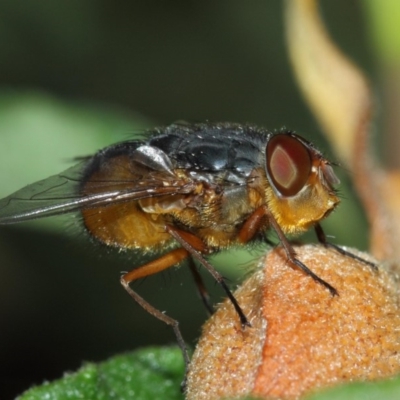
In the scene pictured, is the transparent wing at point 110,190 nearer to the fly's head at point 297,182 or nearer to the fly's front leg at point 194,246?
the fly's front leg at point 194,246

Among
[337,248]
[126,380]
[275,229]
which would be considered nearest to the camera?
[337,248]

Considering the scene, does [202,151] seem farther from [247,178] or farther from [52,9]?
[52,9]

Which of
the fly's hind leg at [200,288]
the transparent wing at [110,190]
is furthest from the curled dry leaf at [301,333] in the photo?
the fly's hind leg at [200,288]

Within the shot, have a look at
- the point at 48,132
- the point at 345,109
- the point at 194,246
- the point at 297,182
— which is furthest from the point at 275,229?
the point at 48,132

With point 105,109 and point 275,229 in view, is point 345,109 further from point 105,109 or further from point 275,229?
point 105,109

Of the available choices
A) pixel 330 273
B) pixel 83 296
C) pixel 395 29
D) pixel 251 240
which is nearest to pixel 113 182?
pixel 251 240

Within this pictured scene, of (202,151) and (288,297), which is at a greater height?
(202,151)
